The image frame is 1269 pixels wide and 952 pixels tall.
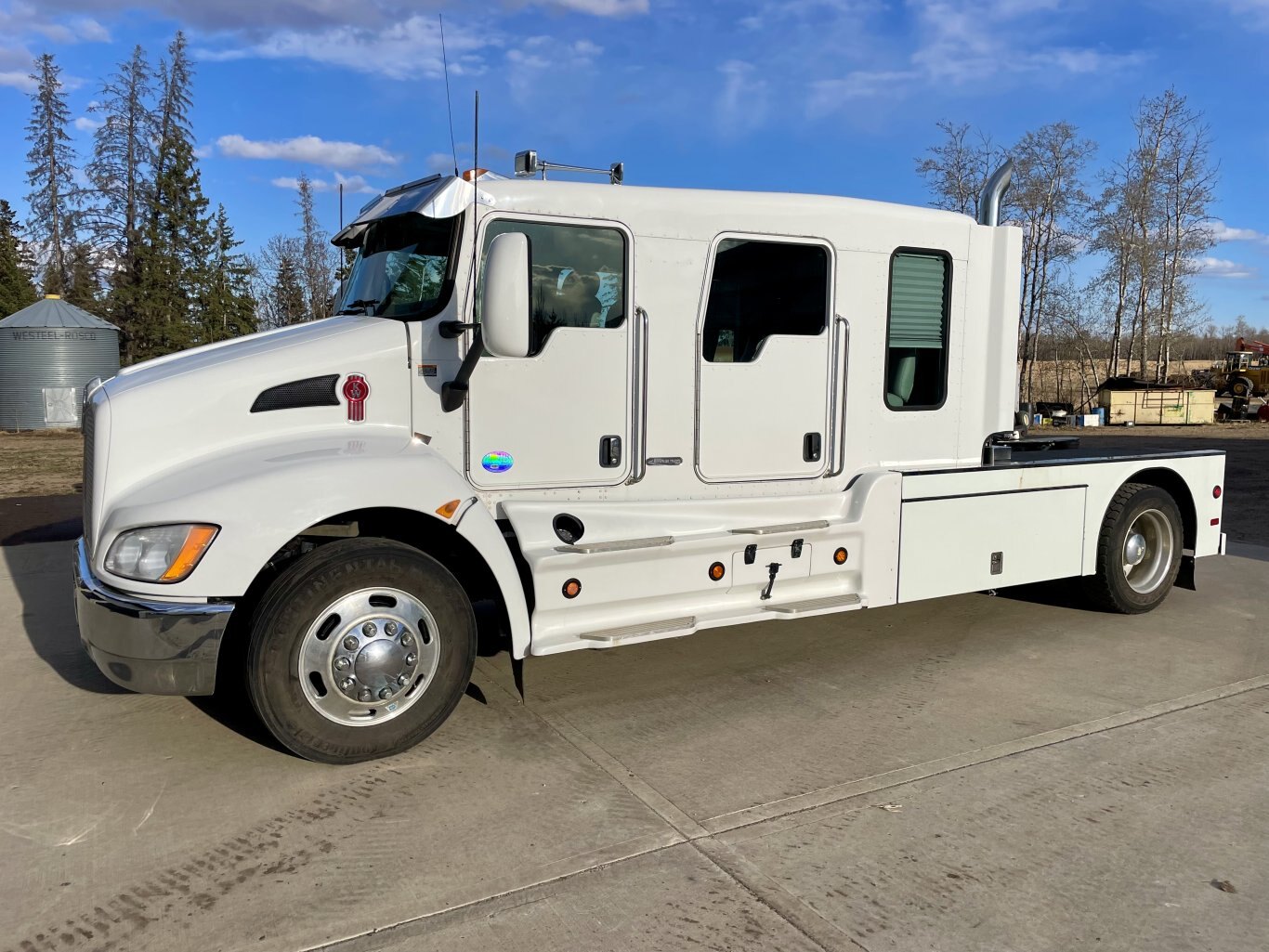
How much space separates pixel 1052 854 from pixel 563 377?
2.82m

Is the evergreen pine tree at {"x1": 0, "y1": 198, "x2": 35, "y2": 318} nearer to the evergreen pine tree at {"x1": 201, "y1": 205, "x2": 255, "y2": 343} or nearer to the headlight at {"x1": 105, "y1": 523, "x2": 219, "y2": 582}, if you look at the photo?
the evergreen pine tree at {"x1": 201, "y1": 205, "x2": 255, "y2": 343}

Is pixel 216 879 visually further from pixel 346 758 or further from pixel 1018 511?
pixel 1018 511

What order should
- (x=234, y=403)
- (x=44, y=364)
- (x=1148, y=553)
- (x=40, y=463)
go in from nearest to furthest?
1. (x=234, y=403)
2. (x=1148, y=553)
3. (x=40, y=463)
4. (x=44, y=364)

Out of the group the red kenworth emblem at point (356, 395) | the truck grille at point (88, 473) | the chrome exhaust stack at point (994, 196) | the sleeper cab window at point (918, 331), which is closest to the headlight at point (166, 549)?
the truck grille at point (88, 473)

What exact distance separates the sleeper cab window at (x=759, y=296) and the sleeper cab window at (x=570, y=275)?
0.53 metres

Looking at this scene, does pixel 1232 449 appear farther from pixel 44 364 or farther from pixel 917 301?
pixel 44 364

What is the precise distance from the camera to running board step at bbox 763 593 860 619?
15.6 ft

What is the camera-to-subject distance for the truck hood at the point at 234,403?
3.77 meters

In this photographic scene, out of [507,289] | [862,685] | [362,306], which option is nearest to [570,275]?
[507,289]

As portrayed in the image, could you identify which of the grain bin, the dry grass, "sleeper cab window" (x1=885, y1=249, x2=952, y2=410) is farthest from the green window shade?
the grain bin

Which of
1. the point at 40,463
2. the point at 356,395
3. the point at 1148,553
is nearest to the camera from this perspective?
the point at 356,395

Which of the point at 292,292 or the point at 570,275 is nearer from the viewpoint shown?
the point at 570,275

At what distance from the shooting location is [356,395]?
160 inches

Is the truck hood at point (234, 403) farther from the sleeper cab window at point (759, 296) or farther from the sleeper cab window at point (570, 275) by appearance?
the sleeper cab window at point (759, 296)
